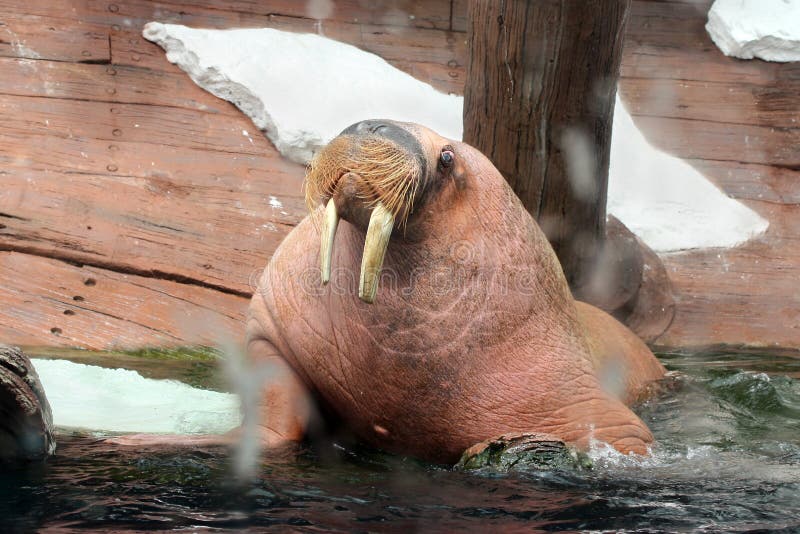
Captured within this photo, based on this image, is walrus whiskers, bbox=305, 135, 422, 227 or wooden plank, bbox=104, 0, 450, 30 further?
wooden plank, bbox=104, 0, 450, 30

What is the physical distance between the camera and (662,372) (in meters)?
5.40

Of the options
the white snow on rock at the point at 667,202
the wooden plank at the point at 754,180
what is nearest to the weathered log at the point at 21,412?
the white snow on rock at the point at 667,202

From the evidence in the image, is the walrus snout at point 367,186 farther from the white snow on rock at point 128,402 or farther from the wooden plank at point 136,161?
the wooden plank at point 136,161

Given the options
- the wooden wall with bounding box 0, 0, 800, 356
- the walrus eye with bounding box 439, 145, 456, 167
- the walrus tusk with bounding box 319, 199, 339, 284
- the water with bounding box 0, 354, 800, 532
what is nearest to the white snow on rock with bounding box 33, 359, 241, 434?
the water with bounding box 0, 354, 800, 532

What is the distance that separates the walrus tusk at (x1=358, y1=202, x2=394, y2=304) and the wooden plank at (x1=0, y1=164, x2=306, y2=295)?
274 cm

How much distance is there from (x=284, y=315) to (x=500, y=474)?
109 cm

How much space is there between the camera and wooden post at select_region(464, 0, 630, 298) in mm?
5195

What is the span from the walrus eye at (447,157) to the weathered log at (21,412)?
1613 millimetres

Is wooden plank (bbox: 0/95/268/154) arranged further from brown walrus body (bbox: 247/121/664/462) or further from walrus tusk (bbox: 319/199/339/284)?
walrus tusk (bbox: 319/199/339/284)

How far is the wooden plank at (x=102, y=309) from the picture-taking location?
18.6 feet

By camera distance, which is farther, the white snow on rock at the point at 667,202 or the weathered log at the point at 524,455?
the white snow on rock at the point at 667,202

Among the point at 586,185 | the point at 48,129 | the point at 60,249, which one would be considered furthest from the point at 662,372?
the point at 48,129

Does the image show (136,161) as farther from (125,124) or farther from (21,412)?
(21,412)

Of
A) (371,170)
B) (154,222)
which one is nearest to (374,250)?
(371,170)
